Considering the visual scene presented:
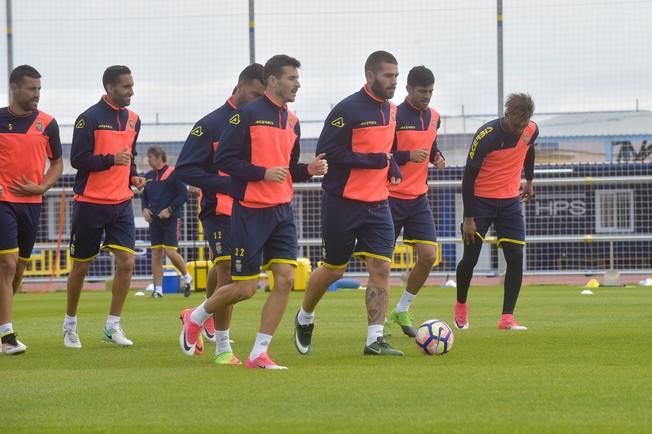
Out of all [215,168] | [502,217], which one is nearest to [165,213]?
[502,217]

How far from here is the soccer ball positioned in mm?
9664

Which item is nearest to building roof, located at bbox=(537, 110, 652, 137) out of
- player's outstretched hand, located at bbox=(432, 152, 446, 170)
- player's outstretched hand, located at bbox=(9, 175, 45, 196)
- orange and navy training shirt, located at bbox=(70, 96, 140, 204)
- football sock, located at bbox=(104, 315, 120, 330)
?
player's outstretched hand, located at bbox=(432, 152, 446, 170)

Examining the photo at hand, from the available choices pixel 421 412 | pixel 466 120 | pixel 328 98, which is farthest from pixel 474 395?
pixel 466 120

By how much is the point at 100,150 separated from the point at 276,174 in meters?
3.06

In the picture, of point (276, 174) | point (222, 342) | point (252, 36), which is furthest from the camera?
point (252, 36)

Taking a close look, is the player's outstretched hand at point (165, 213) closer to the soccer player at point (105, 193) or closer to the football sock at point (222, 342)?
the soccer player at point (105, 193)

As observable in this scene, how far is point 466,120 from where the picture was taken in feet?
77.4

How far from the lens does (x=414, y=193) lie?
39.8ft

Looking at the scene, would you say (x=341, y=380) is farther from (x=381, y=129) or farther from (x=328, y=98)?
(x=328, y=98)

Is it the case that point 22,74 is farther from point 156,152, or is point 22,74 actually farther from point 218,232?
point 156,152

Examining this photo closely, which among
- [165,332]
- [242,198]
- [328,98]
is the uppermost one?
[328,98]

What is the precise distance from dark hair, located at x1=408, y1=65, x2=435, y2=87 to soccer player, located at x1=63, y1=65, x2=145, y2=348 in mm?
2517

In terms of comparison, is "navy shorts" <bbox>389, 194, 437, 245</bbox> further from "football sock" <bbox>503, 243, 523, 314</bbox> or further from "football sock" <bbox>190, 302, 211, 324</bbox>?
"football sock" <bbox>190, 302, 211, 324</bbox>

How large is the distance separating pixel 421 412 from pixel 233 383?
172 cm
